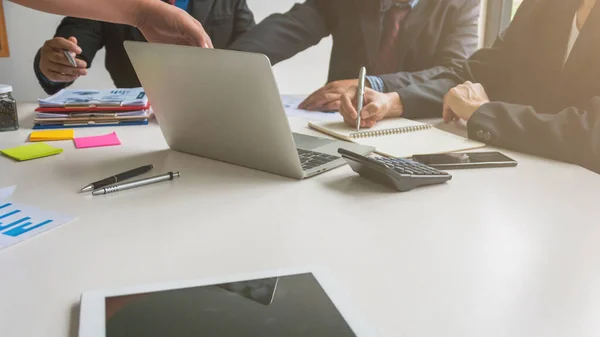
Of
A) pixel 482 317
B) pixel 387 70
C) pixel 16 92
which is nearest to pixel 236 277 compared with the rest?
pixel 482 317

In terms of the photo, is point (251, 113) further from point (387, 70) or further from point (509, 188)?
point (387, 70)

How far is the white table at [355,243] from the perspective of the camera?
0.48 m

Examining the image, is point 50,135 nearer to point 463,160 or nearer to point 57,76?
point 57,76

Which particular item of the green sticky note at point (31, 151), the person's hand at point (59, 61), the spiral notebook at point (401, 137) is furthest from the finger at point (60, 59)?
the spiral notebook at point (401, 137)

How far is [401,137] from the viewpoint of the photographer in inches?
45.2

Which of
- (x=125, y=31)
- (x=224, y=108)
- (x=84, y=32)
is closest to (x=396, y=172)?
(x=224, y=108)

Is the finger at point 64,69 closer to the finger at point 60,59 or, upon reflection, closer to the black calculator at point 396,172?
the finger at point 60,59

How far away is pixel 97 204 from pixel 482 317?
0.53 metres

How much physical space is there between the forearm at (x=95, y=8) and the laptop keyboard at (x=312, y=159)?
1.61 feet

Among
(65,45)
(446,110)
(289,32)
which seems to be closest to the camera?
(446,110)

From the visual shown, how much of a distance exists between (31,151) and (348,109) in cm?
66

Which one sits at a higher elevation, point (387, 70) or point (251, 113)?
point (251, 113)

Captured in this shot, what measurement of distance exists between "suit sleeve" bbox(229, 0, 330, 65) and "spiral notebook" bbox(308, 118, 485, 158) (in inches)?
38.6

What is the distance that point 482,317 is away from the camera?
1.54 feet
